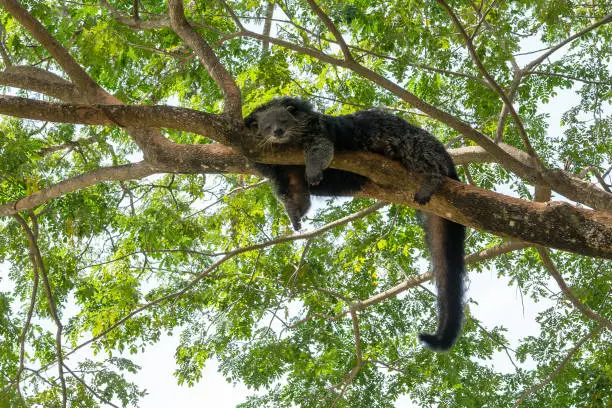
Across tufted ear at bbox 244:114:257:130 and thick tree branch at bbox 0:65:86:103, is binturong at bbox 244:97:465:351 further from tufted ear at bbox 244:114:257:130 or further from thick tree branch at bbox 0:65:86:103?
thick tree branch at bbox 0:65:86:103

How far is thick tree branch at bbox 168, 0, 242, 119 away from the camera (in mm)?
3811

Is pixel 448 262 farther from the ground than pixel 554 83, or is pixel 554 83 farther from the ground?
pixel 554 83

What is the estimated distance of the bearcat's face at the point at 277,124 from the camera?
389cm

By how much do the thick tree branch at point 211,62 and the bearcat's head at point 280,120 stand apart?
25 centimetres

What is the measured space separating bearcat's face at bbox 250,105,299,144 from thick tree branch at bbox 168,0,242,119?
0.25 meters

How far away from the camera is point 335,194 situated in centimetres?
429

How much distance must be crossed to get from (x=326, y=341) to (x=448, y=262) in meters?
3.22

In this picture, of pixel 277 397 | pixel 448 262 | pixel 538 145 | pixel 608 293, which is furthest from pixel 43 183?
pixel 608 293

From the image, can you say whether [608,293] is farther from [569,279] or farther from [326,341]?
[326,341]

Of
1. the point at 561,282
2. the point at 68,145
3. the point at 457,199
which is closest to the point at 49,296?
the point at 68,145

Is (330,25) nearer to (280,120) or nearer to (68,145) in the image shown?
(280,120)

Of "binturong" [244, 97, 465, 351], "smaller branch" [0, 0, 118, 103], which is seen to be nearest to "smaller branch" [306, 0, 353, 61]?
"binturong" [244, 97, 465, 351]

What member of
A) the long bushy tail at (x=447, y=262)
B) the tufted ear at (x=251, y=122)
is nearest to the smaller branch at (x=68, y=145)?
the tufted ear at (x=251, y=122)

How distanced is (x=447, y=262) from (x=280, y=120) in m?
1.59
